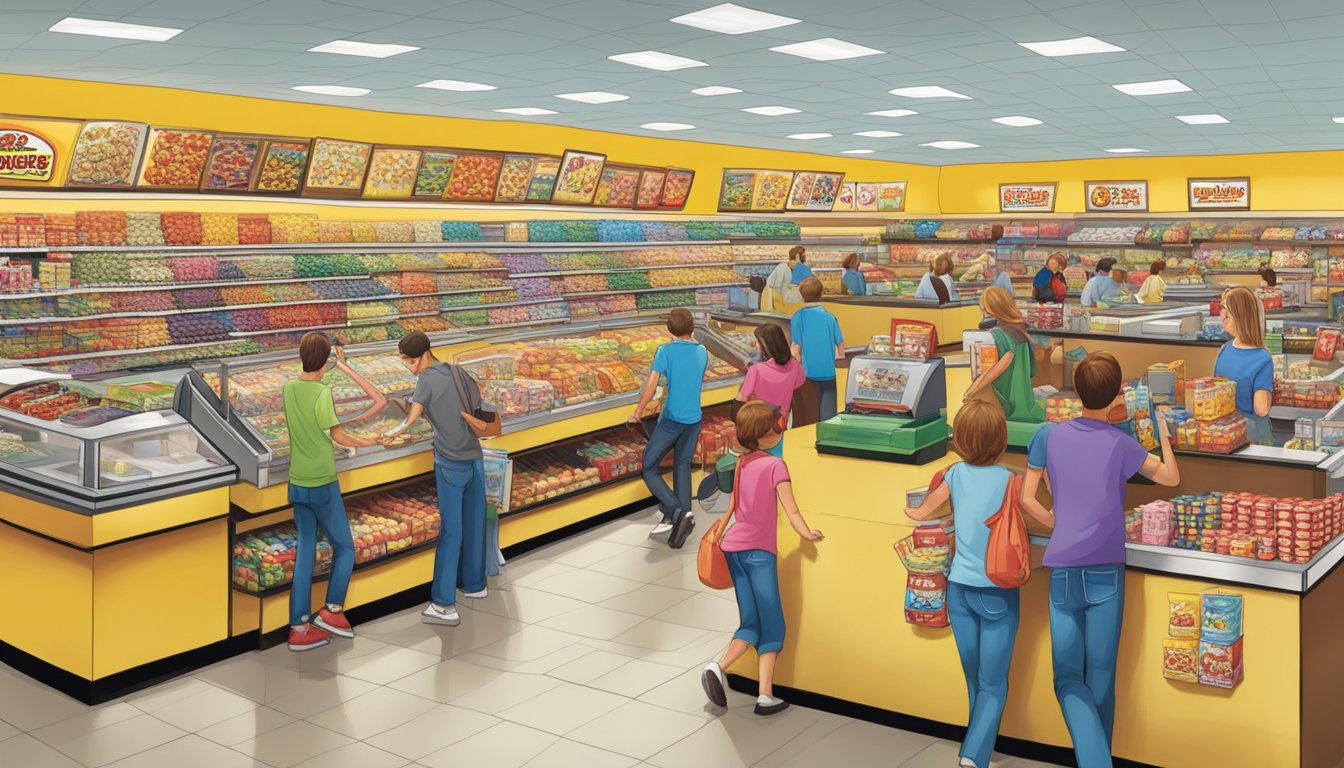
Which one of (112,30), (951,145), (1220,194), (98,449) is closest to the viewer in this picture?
(98,449)

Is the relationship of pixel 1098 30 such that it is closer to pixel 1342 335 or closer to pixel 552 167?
pixel 1342 335

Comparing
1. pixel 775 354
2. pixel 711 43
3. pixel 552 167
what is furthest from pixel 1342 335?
pixel 552 167

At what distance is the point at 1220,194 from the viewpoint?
17922 millimetres

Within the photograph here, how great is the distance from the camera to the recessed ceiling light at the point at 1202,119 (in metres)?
12.2

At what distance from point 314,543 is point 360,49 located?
3658 mm

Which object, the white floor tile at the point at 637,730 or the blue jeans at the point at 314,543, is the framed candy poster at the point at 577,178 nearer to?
the blue jeans at the point at 314,543

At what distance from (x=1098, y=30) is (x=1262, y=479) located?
3813 mm

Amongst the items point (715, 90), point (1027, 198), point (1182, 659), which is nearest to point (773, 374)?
point (1182, 659)

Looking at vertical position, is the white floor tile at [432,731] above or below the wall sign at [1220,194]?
below

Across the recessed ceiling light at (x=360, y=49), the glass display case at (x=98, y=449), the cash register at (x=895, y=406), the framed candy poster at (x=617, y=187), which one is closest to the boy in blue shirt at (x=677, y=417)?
the cash register at (x=895, y=406)

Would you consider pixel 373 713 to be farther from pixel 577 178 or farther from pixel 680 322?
pixel 577 178

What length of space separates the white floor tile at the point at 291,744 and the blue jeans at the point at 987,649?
2.68m

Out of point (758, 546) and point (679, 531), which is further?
point (679, 531)

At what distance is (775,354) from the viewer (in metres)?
6.84
